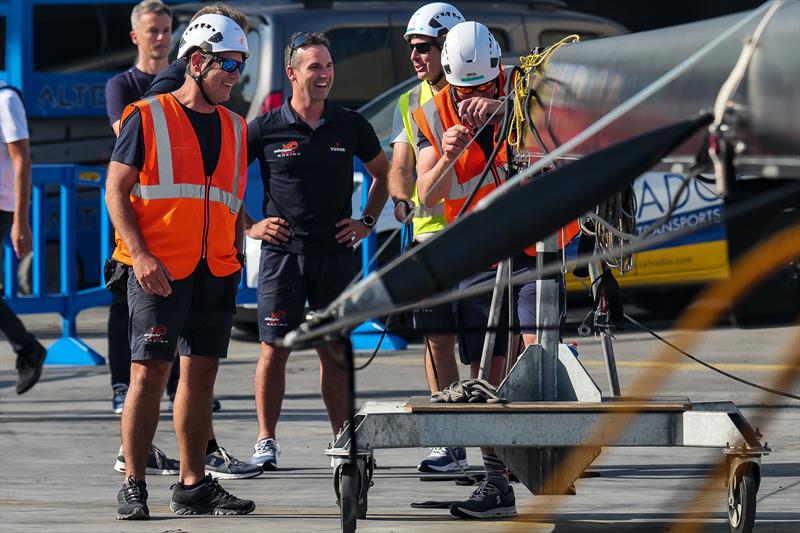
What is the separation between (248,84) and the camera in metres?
13.6

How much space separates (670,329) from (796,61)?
9288 mm

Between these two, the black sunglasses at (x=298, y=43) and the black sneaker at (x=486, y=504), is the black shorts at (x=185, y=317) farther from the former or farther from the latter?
the black sunglasses at (x=298, y=43)

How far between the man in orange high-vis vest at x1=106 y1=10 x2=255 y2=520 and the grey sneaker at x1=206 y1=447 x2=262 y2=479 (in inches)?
34.0

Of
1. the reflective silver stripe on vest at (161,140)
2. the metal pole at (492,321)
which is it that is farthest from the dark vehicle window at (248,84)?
the metal pole at (492,321)

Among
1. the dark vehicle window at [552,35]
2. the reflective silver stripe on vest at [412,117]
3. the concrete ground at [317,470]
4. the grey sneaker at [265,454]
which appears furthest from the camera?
the dark vehicle window at [552,35]

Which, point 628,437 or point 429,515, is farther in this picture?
point 429,515

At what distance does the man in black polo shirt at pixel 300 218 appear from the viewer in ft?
27.3

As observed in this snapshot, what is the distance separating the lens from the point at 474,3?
50.2ft

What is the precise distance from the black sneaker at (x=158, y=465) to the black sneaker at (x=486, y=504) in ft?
5.84

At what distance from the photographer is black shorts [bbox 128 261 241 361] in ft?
23.0

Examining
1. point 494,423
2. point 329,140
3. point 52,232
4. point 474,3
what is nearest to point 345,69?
point 474,3

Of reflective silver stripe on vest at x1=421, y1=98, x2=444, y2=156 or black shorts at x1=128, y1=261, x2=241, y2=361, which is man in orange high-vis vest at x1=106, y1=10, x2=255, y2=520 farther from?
reflective silver stripe on vest at x1=421, y1=98, x2=444, y2=156

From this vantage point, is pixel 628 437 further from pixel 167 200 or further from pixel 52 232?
pixel 52 232

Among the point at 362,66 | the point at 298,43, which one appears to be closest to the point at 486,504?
the point at 298,43
